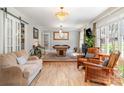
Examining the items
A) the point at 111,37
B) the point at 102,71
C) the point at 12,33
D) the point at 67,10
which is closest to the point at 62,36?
the point at 67,10

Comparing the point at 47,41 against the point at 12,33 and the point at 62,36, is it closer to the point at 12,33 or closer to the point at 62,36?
the point at 62,36

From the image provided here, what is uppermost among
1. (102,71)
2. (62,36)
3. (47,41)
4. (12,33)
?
(62,36)

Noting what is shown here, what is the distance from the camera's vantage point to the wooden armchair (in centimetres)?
443

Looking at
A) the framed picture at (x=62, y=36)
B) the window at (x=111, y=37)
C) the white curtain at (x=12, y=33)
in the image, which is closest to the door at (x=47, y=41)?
the framed picture at (x=62, y=36)

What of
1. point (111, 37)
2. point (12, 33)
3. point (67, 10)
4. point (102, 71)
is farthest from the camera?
point (67, 10)

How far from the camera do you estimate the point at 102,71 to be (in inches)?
181

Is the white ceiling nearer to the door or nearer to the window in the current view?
the window

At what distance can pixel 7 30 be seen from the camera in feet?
18.3

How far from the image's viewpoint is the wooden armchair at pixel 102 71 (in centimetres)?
443

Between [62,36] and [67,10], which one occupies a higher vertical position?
[67,10]

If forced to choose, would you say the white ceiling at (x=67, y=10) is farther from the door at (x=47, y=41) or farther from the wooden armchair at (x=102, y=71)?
the door at (x=47, y=41)

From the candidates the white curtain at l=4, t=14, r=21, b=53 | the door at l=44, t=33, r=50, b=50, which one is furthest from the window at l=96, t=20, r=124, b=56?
the door at l=44, t=33, r=50, b=50

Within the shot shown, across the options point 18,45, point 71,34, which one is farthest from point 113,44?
point 71,34
